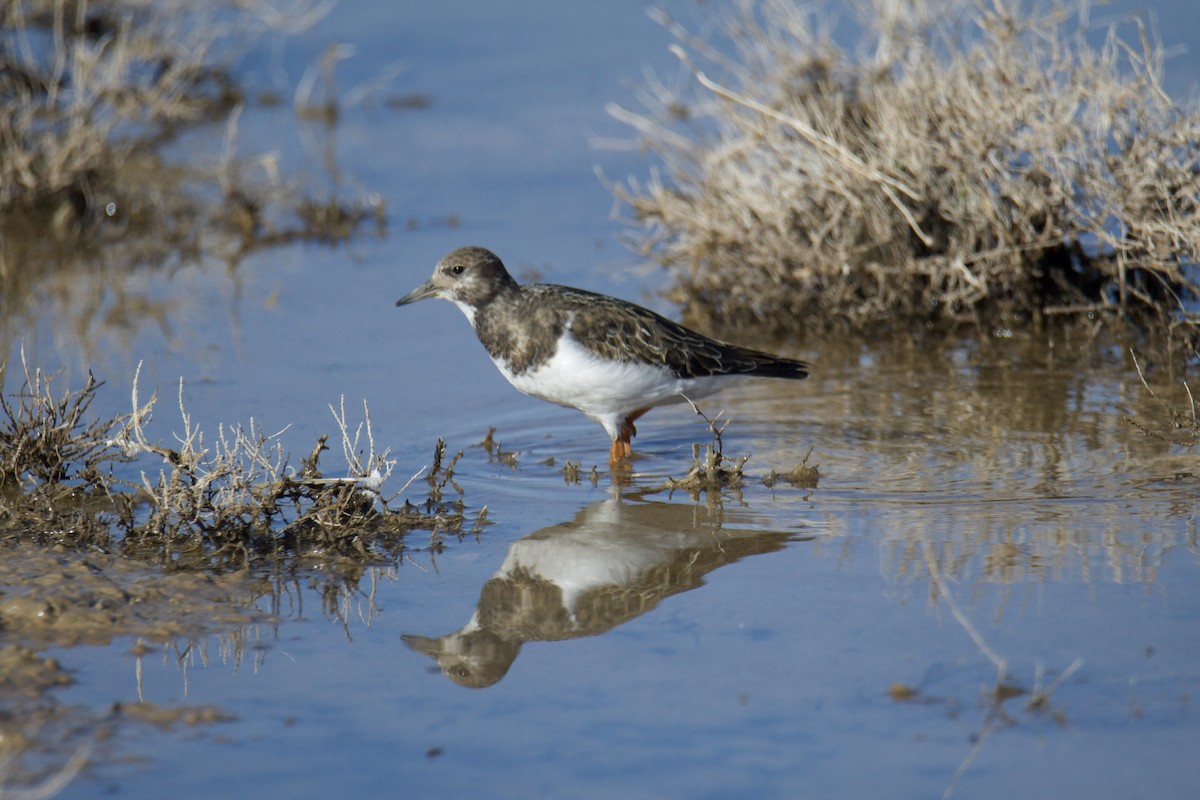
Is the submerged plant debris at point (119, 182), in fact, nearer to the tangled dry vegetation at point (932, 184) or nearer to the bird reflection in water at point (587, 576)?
the tangled dry vegetation at point (932, 184)

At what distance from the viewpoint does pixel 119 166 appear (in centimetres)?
1081

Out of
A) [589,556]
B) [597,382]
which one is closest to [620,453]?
[597,382]

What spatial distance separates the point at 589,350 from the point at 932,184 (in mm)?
2751

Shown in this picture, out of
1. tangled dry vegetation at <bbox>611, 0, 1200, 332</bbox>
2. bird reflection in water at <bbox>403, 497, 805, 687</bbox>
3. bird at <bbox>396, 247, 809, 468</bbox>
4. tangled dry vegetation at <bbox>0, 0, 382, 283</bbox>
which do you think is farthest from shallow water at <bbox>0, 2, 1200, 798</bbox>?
tangled dry vegetation at <bbox>0, 0, 382, 283</bbox>

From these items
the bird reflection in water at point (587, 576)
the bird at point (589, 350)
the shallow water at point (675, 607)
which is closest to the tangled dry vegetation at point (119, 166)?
the shallow water at point (675, 607)

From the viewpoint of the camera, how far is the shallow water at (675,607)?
403 centimetres

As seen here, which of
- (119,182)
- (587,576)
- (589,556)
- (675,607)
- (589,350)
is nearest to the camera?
(675,607)

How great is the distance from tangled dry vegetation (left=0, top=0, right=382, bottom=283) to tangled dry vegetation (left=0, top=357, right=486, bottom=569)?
407cm

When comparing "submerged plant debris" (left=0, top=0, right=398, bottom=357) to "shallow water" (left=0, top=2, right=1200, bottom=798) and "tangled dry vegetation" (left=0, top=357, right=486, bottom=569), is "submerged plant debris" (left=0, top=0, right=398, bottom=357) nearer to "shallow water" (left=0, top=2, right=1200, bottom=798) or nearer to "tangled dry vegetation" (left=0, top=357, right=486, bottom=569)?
"shallow water" (left=0, top=2, right=1200, bottom=798)

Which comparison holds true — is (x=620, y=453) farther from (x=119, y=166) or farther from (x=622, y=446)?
(x=119, y=166)

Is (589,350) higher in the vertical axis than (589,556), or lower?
higher

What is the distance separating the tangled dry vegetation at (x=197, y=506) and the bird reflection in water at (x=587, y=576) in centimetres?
48

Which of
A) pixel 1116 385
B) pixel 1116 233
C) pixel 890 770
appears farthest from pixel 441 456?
pixel 1116 233

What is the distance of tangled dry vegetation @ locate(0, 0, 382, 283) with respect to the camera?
33.9ft
